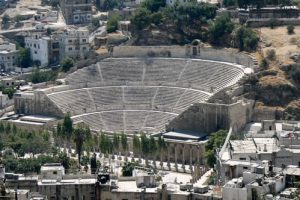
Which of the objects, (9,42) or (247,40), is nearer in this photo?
(247,40)

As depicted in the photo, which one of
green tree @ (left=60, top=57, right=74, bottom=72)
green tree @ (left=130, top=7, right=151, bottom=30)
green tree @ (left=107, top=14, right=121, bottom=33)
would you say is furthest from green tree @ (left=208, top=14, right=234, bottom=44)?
green tree @ (left=60, top=57, right=74, bottom=72)

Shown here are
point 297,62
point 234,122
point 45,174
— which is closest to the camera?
point 45,174

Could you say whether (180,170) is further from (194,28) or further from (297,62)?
(194,28)

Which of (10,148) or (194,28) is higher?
(194,28)

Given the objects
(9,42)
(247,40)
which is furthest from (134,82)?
(9,42)

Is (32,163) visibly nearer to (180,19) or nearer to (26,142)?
(26,142)

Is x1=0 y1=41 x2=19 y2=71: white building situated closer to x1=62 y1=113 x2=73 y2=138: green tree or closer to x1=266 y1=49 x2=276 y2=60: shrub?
x1=62 y1=113 x2=73 y2=138: green tree

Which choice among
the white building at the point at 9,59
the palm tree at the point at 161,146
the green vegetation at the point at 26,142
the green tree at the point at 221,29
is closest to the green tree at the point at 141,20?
the green tree at the point at 221,29

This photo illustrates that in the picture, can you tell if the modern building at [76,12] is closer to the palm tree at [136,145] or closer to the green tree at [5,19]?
the green tree at [5,19]
